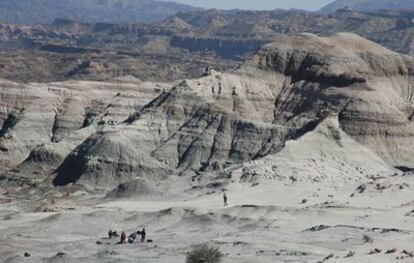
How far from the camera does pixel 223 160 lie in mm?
92188

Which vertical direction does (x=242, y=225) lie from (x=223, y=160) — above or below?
above

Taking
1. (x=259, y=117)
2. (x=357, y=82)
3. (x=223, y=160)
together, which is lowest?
(x=223, y=160)

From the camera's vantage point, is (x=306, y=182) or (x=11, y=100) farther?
(x=11, y=100)

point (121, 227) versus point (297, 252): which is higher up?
point (297, 252)

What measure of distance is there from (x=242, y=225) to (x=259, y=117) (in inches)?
1187

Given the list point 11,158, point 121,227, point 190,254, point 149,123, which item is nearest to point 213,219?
point 121,227

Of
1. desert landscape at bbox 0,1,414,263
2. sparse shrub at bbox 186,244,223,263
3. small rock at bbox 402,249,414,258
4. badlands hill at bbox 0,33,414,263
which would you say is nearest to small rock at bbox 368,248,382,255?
small rock at bbox 402,249,414,258

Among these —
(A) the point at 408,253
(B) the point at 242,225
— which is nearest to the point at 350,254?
(A) the point at 408,253

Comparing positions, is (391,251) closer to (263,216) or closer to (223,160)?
(263,216)

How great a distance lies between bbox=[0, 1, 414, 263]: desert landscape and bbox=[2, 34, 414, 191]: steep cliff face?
0.44 ft

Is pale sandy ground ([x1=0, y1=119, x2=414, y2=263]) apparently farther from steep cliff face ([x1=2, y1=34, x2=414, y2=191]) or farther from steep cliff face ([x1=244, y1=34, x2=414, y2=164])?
steep cliff face ([x1=244, y1=34, x2=414, y2=164])

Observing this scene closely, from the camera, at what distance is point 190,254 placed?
1954 inches

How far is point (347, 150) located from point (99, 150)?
69.6 ft

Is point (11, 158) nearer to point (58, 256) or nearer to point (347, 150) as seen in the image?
point (347, 150)
